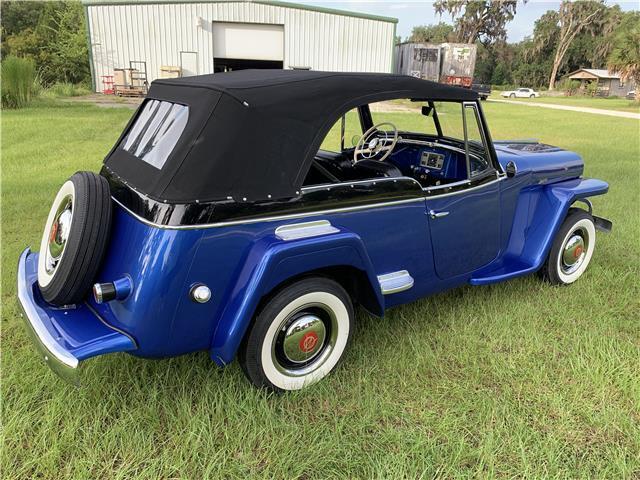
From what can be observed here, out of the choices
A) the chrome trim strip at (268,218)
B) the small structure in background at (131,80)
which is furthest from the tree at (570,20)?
the chrome trim strip at (268,218)

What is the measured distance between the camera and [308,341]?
8.28ft

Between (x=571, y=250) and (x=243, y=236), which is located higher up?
(x=243, y=236)

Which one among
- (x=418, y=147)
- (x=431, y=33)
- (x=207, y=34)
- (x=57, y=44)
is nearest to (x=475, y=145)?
(x=418, y=147)

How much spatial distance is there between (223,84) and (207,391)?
1573mm

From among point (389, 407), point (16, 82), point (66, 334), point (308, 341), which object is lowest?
point (389, 407)

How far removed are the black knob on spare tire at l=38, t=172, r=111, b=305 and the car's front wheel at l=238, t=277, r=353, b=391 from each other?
81 cm

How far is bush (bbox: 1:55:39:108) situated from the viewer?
534 inches

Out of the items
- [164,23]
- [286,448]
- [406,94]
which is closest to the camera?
[286,448]

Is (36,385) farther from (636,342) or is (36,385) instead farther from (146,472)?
(636,342)

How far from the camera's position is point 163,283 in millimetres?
2033

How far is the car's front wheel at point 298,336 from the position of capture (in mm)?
2340

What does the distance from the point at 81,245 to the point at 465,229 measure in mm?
2242

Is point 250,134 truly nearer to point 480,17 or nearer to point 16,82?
point 16,82

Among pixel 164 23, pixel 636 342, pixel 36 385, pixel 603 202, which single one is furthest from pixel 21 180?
pixel 164 23
